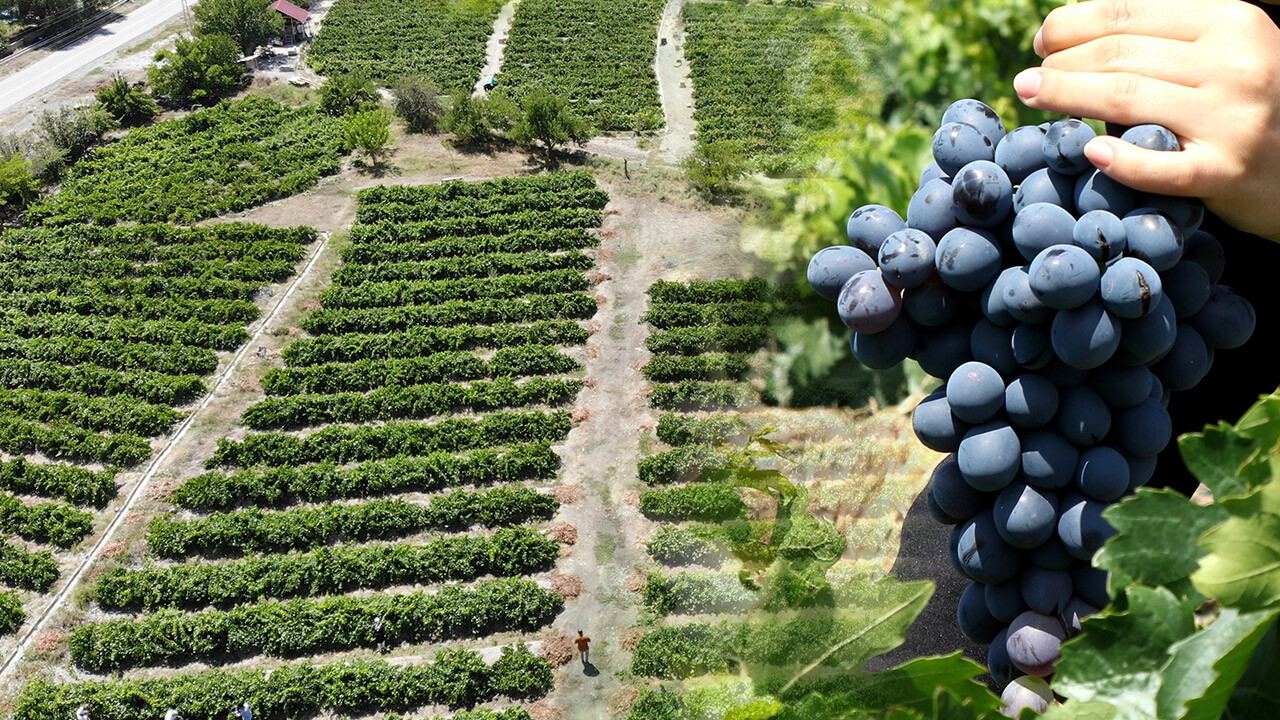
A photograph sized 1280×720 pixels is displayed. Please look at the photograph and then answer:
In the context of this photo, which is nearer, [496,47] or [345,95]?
[345,95]

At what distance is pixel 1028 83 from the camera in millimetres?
2705

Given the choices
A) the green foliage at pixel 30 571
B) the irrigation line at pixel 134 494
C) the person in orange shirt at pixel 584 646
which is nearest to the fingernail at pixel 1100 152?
the person in orange shirt at pixel 584 646

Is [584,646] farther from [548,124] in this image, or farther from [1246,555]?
[548,124]

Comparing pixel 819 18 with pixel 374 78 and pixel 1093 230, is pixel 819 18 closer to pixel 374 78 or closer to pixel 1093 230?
pixel 1093 230

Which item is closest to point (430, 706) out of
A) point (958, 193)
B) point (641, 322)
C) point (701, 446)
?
point (701, 446)

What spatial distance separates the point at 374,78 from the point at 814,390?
29.2 meters

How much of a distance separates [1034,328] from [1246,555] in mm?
2366

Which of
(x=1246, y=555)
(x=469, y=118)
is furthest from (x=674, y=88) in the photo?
(x=1246, y=555)

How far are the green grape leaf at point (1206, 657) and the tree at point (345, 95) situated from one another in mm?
29010

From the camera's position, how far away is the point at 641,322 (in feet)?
60.0

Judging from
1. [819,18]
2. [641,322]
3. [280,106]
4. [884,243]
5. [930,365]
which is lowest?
[641,322]

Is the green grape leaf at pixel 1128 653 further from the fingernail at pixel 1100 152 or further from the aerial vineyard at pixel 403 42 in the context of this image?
the aerial vineyard at pixel 403 42

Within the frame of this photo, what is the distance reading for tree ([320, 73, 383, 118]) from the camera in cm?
2784

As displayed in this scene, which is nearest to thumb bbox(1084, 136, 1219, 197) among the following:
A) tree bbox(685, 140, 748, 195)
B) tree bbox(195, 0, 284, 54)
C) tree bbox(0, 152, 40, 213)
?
tree bbox(685, 140, 748, 195)
